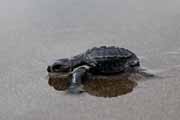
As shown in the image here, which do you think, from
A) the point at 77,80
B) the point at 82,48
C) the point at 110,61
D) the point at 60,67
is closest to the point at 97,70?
the point at 110,61

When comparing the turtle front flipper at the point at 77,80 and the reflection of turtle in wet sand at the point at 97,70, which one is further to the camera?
the reflection of turtle in wet sand at the point at 97,70

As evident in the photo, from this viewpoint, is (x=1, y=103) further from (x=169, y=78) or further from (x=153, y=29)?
(x=153, y=29)

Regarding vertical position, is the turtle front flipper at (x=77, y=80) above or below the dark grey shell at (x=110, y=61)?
below

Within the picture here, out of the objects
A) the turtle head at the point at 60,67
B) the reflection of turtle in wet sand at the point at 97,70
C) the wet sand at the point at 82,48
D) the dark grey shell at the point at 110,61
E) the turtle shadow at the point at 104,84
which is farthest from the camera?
the turtle head at the point at 60,67

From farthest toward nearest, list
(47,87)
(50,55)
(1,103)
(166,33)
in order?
(166,33) → (50,55) → (47,87) → (1,103)

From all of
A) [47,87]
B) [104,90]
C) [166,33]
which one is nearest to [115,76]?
[104,90]

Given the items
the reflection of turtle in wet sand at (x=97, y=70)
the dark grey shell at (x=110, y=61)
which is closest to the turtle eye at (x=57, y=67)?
the reflection of turtle in wet sand at (x=97, y=70)

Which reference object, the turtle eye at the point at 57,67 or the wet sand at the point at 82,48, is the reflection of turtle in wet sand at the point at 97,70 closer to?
the turtle eye at the point at 57,67
